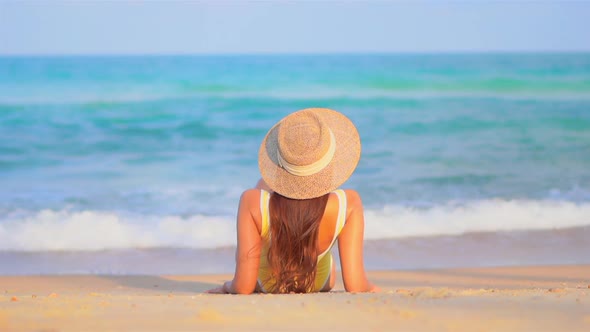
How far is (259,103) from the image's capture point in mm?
18188

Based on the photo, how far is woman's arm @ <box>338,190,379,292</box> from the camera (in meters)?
3.09

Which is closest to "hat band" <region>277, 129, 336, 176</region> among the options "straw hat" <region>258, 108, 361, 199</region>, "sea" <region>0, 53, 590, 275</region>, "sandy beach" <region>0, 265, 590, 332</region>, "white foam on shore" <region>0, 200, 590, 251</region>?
"straw hat" <region>258, 108, 361, 199</region>

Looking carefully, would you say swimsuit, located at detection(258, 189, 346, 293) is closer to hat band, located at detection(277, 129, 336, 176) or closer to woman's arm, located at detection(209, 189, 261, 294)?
woman's arm, located at detection(209, 189, 261, 294)

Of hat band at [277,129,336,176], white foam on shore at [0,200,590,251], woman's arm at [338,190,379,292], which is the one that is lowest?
white foam on shore at [0,200,590,251]

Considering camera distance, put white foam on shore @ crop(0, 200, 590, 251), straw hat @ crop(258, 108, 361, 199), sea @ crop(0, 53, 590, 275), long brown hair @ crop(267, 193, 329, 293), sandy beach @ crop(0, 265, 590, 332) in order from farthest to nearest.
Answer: white foam on shore @ crop(0, 200, 590, 251), sea @ crop(0, 53, 590, 275), long brown hair @ crop(267, 193, 329, 293), straw hat @ crop(258, 108, 361, 199), sandy beach @ crop(0, 265, 590, 332)

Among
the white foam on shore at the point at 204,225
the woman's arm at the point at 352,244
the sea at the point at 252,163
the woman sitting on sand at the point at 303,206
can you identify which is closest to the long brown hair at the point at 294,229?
the woman sitting on sand at the point at 303,206

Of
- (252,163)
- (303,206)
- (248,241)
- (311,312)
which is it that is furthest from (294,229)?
(252,163)

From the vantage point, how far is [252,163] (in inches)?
428

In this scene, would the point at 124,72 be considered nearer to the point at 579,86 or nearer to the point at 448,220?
the point at 579,86

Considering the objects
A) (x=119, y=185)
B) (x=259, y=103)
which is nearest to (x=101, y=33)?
(x=259, y=103)

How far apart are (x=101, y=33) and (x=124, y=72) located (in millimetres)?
5500

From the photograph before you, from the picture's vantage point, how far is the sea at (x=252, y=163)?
603cm

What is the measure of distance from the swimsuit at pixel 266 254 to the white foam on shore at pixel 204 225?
285cm

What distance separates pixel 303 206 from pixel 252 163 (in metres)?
7.88
